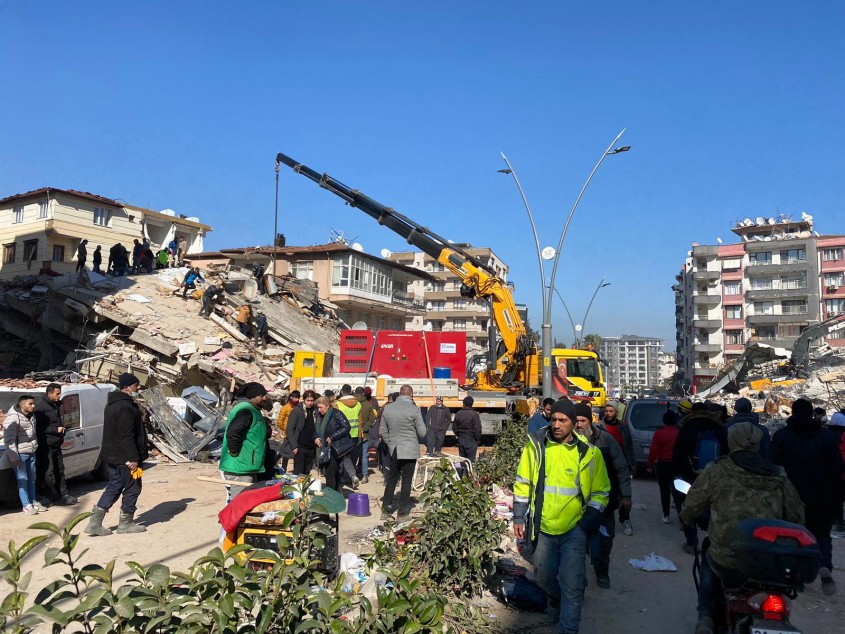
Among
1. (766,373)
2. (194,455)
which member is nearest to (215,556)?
(194,455)

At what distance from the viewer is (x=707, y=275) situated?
73125mm

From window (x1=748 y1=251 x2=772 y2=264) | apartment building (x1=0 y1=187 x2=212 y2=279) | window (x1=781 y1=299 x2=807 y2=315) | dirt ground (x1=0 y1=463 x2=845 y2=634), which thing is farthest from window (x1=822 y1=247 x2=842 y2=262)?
dirt ground (x1=0 y1=463 x2=845 y2=634)

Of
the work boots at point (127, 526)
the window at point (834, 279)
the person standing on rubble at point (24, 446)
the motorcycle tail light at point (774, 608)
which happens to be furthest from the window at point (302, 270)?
the window at point (834, 279)

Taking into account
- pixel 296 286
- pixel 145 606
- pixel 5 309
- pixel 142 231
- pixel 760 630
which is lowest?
pixel 760 630

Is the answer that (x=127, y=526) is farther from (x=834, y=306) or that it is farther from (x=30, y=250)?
(x=834, y=306)

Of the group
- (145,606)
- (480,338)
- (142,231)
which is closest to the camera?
(145,606)

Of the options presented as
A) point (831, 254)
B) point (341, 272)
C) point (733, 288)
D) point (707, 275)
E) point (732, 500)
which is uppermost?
point (831, 254)

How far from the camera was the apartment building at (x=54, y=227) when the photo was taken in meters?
36.2

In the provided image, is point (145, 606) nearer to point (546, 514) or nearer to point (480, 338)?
point (546, 514)

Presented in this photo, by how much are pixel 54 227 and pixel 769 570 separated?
133 feet

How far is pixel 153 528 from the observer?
8.05m

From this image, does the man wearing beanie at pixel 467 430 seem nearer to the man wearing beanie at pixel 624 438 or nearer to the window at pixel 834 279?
the man wearing beanie at pixel 624 438

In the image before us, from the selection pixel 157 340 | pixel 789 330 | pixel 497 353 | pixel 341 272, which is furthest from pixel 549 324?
pixel 789 330

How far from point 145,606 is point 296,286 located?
102ft
